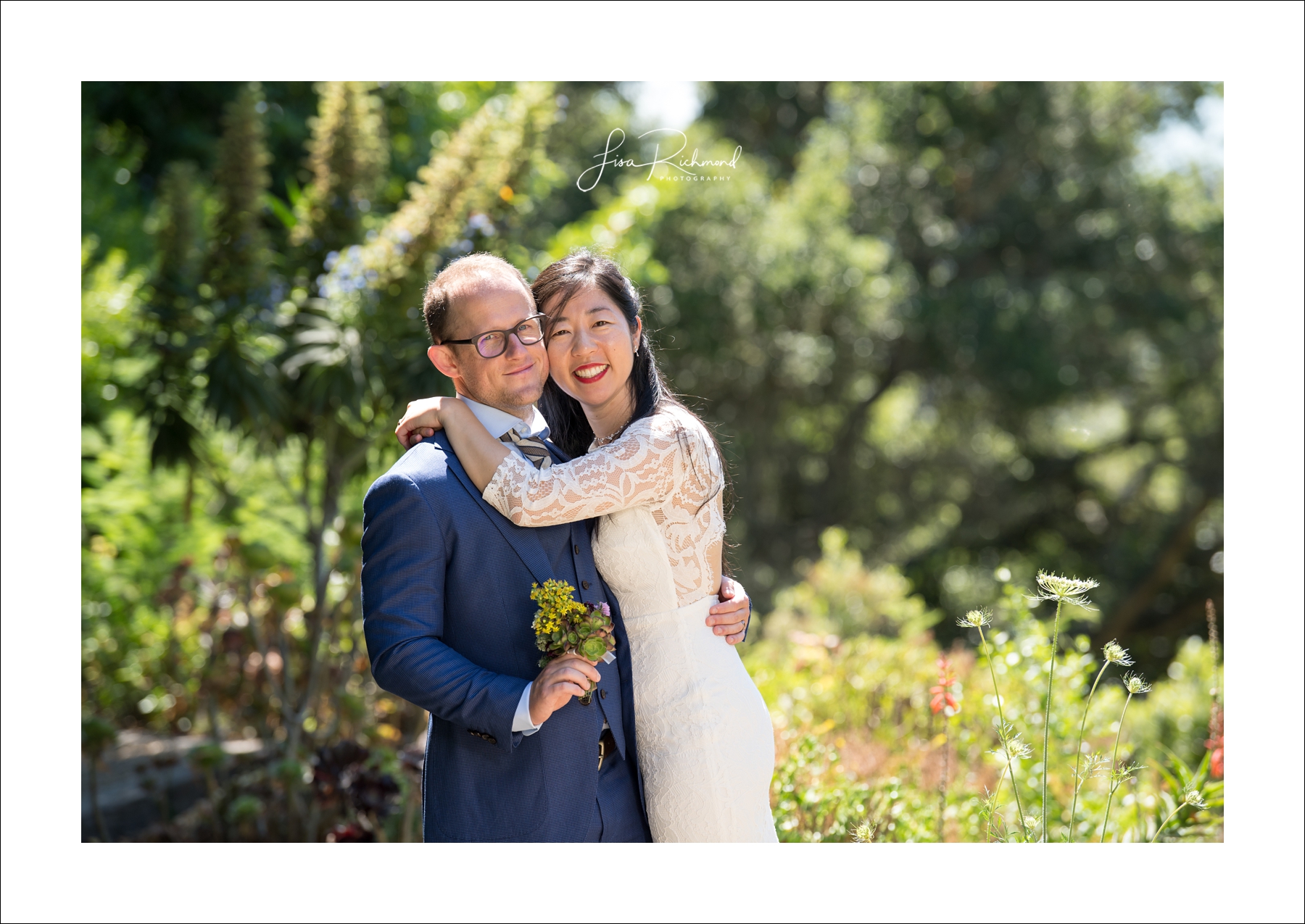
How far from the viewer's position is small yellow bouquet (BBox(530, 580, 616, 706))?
6.64 ft

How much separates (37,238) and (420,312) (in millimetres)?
1415

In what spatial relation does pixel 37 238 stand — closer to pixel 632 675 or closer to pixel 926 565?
pixel 632 675

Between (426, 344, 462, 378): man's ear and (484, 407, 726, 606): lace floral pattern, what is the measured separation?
0.27 meters

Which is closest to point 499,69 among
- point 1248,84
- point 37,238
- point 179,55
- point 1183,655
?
point 179,55

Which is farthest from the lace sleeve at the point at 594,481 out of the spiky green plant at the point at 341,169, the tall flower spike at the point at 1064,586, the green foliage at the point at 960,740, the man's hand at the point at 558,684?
the spiky green plant at the point at 341,169

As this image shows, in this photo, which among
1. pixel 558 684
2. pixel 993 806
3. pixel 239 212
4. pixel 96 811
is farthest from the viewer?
pixel 239 212

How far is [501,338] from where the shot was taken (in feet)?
7.24

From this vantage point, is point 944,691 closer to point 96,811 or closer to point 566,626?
point 566,626

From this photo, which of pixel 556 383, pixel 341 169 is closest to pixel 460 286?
pixel 556 383

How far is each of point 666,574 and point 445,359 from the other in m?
0.73

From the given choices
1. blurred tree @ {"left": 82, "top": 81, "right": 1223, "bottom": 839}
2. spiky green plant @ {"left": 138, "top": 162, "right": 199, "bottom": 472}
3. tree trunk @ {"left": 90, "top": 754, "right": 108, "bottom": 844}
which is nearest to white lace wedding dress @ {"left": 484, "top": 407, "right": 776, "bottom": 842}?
blurred tree @ {"left": 82, "top": 81, "right": 1223, "bottom": 839}

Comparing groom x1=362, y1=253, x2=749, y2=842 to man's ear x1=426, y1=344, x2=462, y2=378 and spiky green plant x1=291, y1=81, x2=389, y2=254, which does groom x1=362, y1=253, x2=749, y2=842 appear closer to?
man's ear x1=426, y1=344, x2=462, y2=378

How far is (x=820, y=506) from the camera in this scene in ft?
39.7

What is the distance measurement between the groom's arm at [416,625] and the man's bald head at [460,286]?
0.38m
